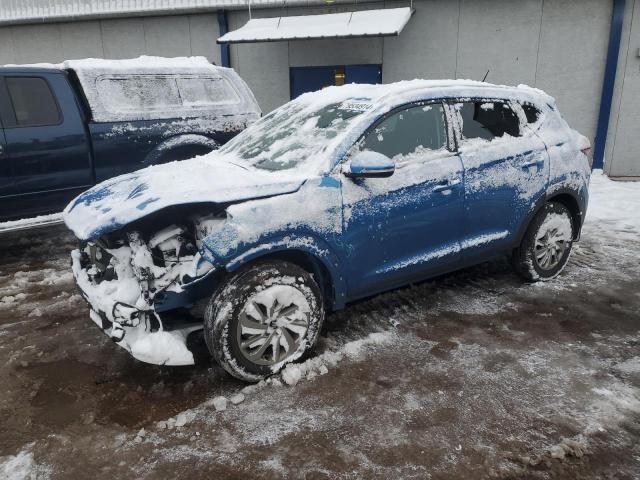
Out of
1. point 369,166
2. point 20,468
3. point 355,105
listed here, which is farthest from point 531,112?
point 20,468

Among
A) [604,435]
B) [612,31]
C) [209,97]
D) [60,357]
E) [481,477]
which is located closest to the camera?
[481,477]

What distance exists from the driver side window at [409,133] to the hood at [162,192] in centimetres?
75

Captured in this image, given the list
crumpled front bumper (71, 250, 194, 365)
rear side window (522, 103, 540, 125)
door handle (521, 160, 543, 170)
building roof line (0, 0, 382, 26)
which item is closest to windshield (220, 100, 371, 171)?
crumpled front bumper (71, 250, 194, 365)

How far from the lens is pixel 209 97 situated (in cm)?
659

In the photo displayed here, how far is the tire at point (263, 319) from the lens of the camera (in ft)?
10.1

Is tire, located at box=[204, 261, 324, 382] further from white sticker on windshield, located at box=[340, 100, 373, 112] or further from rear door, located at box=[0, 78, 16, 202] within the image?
rear door, located at box=[0, 78, 16, 202]

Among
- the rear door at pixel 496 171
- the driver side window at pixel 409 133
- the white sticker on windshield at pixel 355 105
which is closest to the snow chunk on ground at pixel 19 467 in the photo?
the driver side window at pixel 409 133

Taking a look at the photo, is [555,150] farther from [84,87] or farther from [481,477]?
[84,87]

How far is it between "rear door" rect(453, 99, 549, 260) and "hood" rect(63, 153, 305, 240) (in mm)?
1577

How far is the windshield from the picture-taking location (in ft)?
12.0

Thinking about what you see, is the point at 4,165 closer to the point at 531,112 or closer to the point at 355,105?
the point at 355,105

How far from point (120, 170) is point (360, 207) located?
12.1 feet

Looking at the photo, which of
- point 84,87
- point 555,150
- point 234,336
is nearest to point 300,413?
point 234,336

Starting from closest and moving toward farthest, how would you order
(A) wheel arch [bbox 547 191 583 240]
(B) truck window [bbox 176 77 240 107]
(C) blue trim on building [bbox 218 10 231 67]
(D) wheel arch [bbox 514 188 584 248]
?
(D) wheel arch [bbox 514 188 584 248] < (A) wheel arch [bbox 547 191 583 240] < (B) truck window [bbox 176 77 240 107] < (C) blue trim on building [bbox 218 10 231 67]
